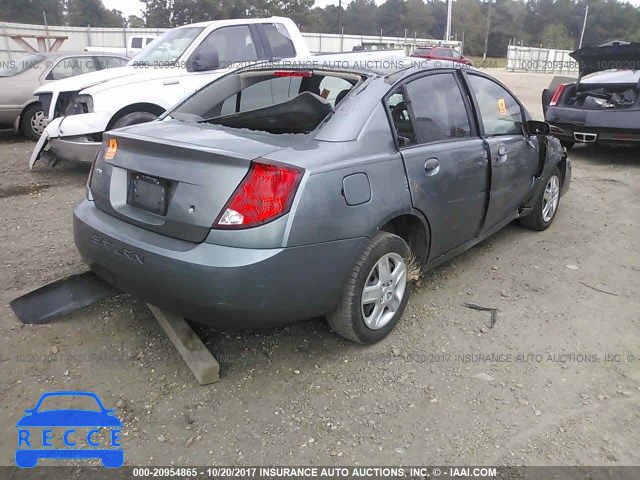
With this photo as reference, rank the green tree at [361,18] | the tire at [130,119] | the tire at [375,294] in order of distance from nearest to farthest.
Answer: the tire at [375,294] < the tire at [130,119] < the green tree at [361,18]

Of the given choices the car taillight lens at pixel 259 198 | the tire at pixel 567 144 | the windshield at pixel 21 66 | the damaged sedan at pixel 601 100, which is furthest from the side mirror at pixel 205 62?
the tire at pixel 567 144

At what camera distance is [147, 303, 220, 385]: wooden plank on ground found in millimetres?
2672

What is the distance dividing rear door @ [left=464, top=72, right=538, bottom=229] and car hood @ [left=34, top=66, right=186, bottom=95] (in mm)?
Answer: 4326

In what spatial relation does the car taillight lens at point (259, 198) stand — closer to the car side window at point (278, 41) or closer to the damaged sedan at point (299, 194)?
the damaged sedan at point (299, 194)

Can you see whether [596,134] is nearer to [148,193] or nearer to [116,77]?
[116,77]

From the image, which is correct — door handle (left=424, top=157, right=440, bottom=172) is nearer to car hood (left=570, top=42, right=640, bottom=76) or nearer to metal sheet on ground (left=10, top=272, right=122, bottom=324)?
metal sheet on ground (left=10, top=272, right=122, bottom=324)

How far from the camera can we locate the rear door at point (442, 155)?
10.3 feet

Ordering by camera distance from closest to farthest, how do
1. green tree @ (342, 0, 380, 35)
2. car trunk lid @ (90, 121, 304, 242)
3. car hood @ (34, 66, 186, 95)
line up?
car trunk lid @ (90, 121, 304, 242), car hood @ (34, 66, 186, 95), green tree @ (342, 0, 380, 35)

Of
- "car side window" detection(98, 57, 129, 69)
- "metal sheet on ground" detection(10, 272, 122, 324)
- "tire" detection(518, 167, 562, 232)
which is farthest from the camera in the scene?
"car side window" detection(98, 57, 129, 69)

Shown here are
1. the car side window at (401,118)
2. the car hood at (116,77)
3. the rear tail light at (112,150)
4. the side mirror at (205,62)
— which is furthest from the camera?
the side mirror at (205,62)

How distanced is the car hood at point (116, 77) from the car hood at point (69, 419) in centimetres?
491

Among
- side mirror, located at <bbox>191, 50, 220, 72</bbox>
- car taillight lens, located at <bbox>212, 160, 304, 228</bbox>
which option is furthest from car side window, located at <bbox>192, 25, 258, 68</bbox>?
car taillight lens, located at <bbox>212, 160, 304, 228</bbox>

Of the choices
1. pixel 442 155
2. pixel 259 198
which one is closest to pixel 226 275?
pixel 259 198

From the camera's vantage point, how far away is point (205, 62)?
6.65 metres
